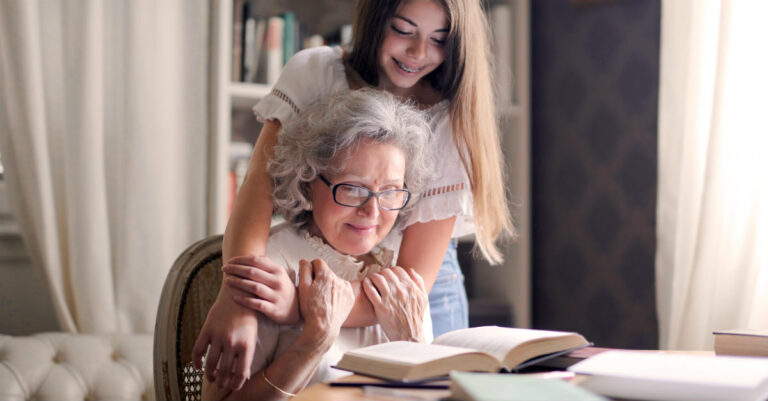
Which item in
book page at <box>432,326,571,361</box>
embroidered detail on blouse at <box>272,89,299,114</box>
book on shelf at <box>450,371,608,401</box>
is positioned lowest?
book page at <box>432,326,571,361</box>

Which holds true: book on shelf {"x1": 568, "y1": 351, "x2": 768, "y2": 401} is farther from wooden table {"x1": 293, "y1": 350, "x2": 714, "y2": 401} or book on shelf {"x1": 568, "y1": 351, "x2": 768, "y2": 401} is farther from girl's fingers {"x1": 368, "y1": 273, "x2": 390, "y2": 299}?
girl's fingers {"x1": 368, "y1": 273, "x2": 390, "y2": 299}

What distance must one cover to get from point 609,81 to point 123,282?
1.89 m

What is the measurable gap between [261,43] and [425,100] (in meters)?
1.26

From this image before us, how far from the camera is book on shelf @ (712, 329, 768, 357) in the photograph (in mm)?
1042

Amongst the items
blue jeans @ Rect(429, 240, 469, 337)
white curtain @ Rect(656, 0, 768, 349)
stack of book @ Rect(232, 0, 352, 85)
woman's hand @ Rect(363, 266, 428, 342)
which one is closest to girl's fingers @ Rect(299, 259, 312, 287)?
woman's hand @ Rect(363, 266, 428, 342)

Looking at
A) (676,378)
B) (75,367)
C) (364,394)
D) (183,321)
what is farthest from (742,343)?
(75,367)

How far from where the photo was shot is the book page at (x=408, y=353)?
0.84 m

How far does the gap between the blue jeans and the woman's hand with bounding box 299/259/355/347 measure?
563mm

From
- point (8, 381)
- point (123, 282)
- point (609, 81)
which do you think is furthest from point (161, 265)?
point (609, 81)

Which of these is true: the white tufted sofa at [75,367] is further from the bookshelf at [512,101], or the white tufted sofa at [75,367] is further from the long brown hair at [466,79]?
the long brown hair at [466,79]

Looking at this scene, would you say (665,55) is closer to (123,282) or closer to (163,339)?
(163,339)

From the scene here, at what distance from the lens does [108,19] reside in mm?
2383

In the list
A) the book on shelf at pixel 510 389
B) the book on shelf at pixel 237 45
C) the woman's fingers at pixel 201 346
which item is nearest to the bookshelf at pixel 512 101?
the book on shelf at pixel 237 45

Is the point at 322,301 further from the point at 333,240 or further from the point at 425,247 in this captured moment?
the point at 425,247
